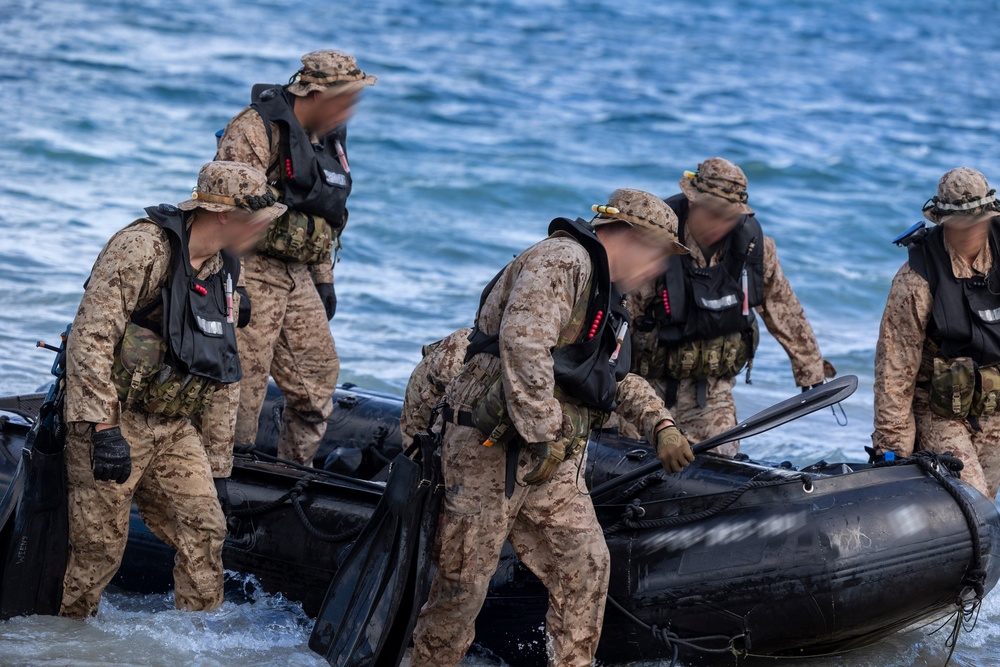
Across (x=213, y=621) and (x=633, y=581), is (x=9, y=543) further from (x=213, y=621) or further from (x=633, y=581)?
(x=633, y=581)

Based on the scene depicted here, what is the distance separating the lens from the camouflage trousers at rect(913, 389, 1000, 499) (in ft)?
17.0

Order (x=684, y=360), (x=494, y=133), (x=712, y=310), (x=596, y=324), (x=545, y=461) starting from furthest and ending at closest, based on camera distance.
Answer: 1. (x=494, y=133)
2. (x=684, y=360)
3. (x=712, y=310)
4. (x=596, y=324)
5. (x=545, y=461)

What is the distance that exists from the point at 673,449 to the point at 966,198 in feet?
5.79

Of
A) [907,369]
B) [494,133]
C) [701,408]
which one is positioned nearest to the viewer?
[907,369]

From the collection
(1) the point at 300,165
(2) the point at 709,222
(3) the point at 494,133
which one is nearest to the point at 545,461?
(2) the point at 709,222

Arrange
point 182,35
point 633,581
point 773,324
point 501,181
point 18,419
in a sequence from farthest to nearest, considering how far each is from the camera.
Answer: point 182,35 < point 501,181 < point 773,324 < point 18,419 < point 633,581

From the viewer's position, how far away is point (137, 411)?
4.27 meters

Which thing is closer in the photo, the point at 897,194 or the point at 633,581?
the point at 633,581

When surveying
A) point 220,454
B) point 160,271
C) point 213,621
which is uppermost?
point 160,271

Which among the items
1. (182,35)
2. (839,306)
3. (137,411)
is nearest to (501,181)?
(839,306)

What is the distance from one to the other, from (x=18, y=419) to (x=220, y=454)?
4.24 feet

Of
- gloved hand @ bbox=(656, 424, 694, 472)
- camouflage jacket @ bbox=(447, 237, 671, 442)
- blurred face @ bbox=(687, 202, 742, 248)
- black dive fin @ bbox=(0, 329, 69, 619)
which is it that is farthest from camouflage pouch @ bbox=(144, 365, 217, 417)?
blurred face @ bbox=(687, 202, 742, 248)

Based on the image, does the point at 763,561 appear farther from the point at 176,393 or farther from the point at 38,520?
the point at 38,520

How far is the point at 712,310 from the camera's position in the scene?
558 centimetres
